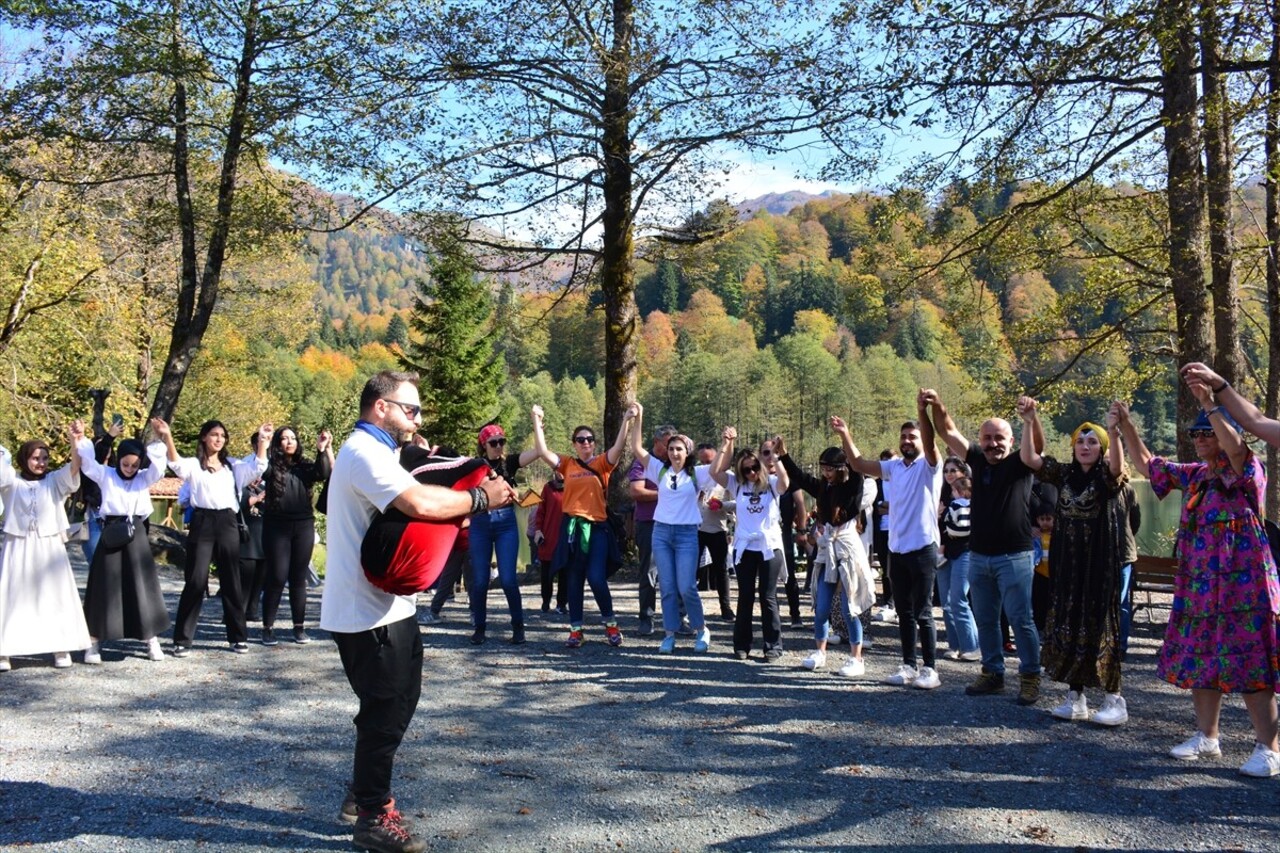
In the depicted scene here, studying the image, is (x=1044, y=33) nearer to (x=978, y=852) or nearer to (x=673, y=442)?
(x=673, y=442)

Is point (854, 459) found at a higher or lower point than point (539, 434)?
lower

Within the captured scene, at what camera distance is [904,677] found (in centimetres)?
790

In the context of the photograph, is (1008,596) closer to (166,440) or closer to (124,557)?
(166,440)

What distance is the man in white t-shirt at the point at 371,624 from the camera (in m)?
4.33

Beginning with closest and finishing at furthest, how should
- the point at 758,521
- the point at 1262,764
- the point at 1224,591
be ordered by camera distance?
the point at 1262,764 → the point at 1224,591 → the point at 758,521

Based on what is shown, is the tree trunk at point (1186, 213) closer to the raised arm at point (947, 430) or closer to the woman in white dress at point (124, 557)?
the raised arm at point (947, 430)

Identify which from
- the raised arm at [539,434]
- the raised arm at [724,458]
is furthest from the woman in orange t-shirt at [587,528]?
the raised arm at [724,458]

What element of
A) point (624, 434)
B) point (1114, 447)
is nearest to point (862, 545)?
point (624, 434)

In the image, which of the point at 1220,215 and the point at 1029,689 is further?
the point at 1220,215

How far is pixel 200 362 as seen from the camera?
35875mm

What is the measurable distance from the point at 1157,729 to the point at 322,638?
23.8 ft

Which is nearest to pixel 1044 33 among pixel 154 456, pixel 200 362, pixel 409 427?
pixel 409 427

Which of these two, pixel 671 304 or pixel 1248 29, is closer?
pixel 1248 29

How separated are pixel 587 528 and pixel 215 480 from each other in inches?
137
